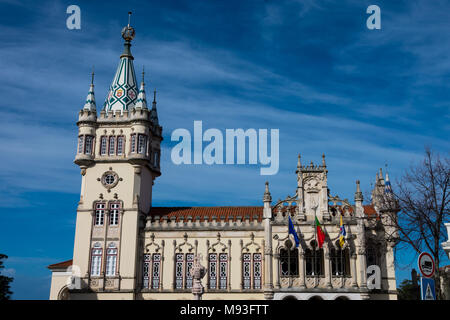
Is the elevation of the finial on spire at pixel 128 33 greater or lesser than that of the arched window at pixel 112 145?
greater

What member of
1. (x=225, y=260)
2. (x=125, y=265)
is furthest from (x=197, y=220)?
(x=125, y=265)

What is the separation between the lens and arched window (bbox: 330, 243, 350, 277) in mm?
45594

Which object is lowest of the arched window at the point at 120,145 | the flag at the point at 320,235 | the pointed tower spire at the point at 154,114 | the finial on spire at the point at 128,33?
the flag at the point at 320,235

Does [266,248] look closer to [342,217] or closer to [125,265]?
[342,217]

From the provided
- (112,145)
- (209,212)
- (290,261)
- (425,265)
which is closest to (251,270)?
(290,261)

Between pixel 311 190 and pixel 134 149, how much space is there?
722 inches

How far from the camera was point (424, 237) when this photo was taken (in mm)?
29781

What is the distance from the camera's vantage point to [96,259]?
46406 millimetres

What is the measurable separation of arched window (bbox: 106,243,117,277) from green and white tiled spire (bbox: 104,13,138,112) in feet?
47.7

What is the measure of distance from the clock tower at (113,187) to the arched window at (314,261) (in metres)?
16.7

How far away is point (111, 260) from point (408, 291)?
3691 cm

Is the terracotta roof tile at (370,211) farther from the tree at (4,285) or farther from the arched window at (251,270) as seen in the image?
the tree at (4,285)

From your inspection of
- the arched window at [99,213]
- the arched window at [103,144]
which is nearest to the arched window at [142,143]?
the arched window at [103,144]

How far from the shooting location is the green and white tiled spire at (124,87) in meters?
51.7
